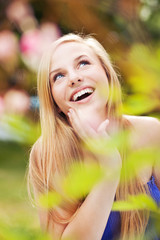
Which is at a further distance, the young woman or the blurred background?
the young woman

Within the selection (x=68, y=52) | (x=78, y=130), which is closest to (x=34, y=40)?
(x=68, y=52)

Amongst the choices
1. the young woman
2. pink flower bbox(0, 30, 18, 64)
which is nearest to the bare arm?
the young woman

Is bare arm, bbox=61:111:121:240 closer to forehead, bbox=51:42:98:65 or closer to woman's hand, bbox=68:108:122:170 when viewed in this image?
woman's hand, bbox=68:108:122:170

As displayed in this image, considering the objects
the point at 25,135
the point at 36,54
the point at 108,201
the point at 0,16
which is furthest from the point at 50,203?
the point at 0,16

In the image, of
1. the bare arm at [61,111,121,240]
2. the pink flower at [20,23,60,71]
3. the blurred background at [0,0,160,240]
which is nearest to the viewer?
the blurred background at [0,0,160,240]

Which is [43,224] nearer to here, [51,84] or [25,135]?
[51,84]

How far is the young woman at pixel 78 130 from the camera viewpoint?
513 millimetres

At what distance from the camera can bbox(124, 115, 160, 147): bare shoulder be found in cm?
58

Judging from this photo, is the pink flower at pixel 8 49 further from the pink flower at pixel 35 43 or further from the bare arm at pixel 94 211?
the bare arm at pixel 94 211

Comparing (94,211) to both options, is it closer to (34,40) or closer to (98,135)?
(98,135)

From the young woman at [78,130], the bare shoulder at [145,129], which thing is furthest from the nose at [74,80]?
the bare shoulder at [145,129]

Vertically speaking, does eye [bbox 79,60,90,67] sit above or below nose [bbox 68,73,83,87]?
above

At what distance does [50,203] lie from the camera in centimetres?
19

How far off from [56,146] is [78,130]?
0.09 metres
